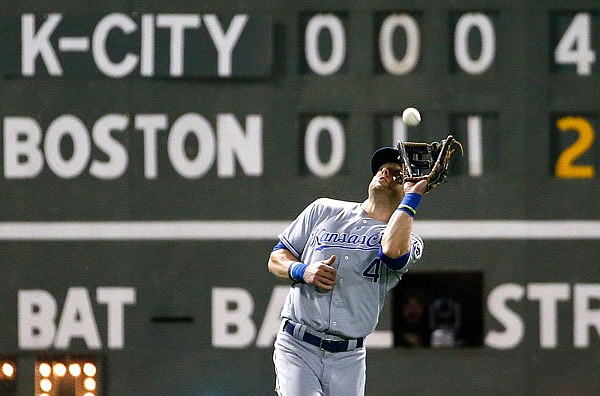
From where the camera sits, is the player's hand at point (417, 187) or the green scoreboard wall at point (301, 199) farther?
the green scoreboard wall at point (301, 199)

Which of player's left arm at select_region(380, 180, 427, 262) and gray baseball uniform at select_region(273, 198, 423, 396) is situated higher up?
player's left arm at select_region(380, 180, 427, 262)

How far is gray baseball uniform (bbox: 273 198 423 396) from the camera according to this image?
Result: 508 centimetres

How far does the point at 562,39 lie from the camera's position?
255 inches

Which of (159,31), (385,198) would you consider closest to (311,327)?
(385,198)

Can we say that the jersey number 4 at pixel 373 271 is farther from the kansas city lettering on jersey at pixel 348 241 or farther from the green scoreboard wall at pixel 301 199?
the green scoreboard wall at pixel 301 199

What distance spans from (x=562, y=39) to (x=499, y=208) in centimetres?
86

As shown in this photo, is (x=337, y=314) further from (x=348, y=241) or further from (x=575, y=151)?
(x=575, y=151)

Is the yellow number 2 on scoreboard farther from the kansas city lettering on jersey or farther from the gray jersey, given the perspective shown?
the kansas city lettering on jersey

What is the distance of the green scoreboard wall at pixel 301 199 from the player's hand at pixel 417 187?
1.53 meters

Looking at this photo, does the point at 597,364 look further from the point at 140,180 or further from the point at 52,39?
the point at 52,39

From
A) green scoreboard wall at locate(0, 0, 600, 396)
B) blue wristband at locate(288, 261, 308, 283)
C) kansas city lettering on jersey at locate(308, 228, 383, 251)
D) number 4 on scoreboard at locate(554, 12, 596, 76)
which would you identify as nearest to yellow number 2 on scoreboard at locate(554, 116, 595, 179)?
green scoreboard wall at locate(0, 0, 600, 396)

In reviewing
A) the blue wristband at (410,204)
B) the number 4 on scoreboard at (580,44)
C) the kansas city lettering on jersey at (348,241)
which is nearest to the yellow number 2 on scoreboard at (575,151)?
the number 4 on scoreboard at (580,44)

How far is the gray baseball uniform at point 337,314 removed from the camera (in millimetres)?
5078

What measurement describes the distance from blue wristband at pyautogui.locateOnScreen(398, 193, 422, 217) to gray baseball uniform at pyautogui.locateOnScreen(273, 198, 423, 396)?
0.88ft
